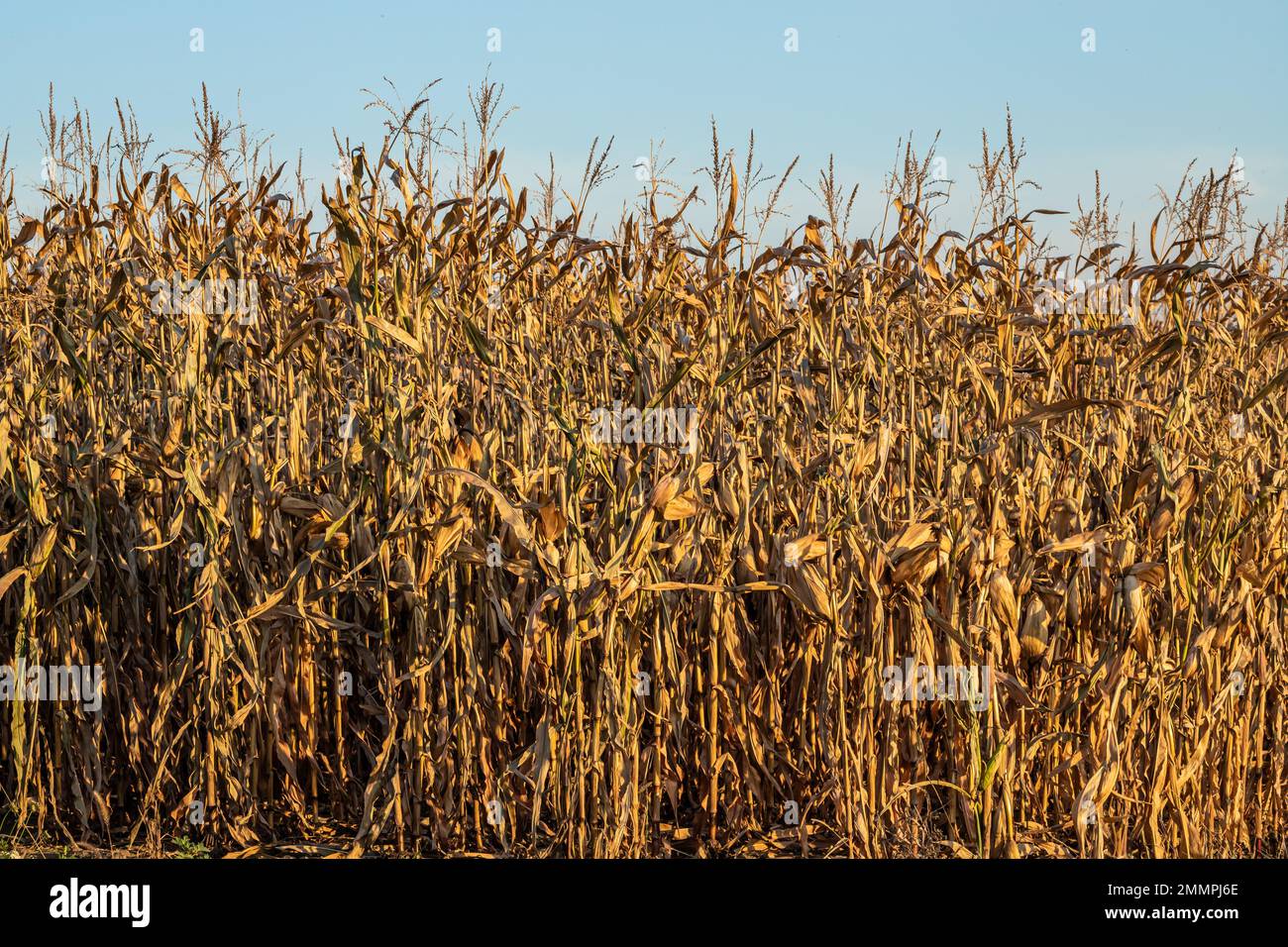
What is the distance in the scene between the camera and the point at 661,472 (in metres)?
2.47

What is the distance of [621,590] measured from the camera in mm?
2320

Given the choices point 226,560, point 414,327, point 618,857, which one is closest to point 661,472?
point 414,327

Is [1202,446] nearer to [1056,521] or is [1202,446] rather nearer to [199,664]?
[1056,521]

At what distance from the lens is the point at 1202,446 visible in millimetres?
2758

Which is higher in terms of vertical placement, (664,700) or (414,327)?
(414,327)

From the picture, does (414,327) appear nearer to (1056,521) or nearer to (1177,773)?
(1056,521)

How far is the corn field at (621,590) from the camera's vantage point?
245 centimetres

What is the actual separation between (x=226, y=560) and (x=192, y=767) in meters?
0.49

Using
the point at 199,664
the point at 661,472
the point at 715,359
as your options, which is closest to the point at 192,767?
the point at 199,664

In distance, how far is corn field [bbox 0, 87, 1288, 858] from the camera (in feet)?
8.05
